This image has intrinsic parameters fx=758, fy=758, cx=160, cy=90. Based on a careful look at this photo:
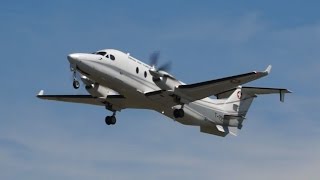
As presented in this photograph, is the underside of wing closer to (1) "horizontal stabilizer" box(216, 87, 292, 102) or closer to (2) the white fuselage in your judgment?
(2) the white fuselage

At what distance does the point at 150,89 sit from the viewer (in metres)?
47.9

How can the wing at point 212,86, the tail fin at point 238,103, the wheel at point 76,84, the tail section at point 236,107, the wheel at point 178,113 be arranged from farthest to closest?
the tail fin at point 238,103
the tail section at point 236,107
the wheel at point 178,113
the wheel at point 76,84
the wing at point 212,86

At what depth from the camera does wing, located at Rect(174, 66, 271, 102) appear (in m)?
44.6

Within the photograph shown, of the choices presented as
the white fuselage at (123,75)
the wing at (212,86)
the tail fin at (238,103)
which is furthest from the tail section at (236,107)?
the white fuselage at (123,75)

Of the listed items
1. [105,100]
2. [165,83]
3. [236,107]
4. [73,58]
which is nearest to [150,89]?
[165,83]

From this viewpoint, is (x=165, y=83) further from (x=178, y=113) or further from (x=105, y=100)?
(x=105, y=100)

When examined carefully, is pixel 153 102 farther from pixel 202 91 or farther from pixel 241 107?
pixel 241 107

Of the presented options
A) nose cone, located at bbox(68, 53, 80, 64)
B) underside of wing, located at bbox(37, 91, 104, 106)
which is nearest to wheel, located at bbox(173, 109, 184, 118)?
underside of wing, located at bbox(37, 91, 104, 106)

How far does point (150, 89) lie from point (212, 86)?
396 centimetres

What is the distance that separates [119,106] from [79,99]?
4460 millimetres

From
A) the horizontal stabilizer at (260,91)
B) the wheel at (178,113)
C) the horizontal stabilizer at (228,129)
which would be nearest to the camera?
the horizontal stabilizer at (260,91)

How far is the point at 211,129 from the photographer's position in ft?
174

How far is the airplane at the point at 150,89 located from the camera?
45719 millimetres

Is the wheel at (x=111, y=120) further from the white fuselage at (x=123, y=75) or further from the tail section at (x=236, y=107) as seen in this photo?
the tail section at (x=236, y=107)
